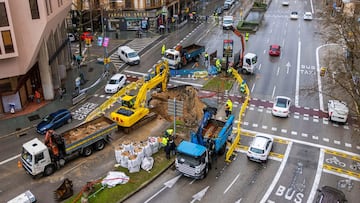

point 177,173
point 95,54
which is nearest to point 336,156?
point 177,173

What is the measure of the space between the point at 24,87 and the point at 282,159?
28171 millimetres

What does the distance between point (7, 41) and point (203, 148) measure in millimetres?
20053

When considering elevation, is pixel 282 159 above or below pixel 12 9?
below

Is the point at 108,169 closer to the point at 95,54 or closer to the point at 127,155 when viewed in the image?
the point at 127,155

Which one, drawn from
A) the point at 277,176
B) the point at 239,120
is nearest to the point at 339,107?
the point at 239,120

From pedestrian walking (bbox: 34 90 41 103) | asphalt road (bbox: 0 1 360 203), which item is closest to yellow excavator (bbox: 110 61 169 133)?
asphalt road (bbox: 0 1 360 203)

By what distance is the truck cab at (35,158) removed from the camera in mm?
26703

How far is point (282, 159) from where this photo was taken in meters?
30.6

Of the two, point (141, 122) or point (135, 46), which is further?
point (135, 46)

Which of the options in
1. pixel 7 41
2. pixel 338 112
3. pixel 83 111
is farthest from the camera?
pixel 83 111

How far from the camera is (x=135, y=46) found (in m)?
62.1

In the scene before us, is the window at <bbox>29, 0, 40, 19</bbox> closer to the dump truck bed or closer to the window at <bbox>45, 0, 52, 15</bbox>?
the window at <bbox>45, 0, 52, 15</bbox>

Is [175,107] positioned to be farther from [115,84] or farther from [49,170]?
[115,84]

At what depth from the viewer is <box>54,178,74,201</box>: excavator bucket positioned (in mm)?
25406
